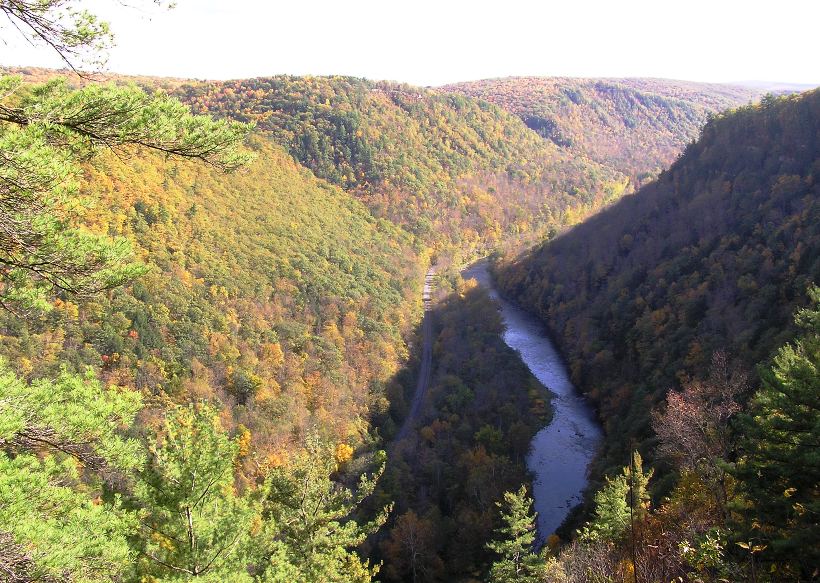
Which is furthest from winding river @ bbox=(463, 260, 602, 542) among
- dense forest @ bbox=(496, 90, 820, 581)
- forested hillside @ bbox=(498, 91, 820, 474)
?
dense forest @ bbox=(496, 90, 820, 581)

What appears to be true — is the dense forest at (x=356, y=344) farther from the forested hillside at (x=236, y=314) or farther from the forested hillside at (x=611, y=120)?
the forested hillside at (x=611, y=120)

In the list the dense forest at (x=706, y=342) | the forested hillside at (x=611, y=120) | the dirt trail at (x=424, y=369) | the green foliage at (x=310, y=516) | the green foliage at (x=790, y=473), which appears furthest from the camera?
the forested hillside at (x=611, y=120)

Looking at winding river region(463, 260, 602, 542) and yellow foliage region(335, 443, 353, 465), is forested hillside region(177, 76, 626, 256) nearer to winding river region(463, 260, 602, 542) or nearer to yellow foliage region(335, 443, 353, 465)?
winding river region(463, 260, 602, 542)

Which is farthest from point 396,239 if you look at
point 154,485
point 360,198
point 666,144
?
point 666,144

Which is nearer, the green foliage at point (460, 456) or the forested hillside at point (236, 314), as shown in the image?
the green foliage at point (460, 456)

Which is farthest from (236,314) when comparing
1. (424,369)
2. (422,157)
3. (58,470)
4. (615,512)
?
(422,157)

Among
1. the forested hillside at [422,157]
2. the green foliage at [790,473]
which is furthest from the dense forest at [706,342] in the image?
the forested hillside at [422,157]
